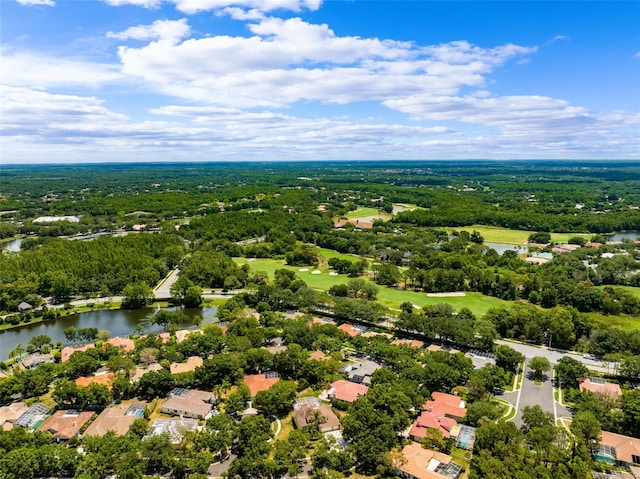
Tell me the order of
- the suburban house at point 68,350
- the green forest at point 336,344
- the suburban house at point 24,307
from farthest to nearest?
the suburban house at point 24,307, the suburban house at point 68,350, the green forest at point 336,344

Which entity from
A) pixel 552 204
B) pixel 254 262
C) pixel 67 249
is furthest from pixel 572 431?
pixel 552 204

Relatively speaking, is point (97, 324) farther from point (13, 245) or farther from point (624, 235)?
point (624, 235)

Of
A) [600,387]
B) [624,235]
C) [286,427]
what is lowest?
[286,427]

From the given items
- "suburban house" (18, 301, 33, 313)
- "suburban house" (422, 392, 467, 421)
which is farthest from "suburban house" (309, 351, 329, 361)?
"suburban house" (18, 301, 33, 313)

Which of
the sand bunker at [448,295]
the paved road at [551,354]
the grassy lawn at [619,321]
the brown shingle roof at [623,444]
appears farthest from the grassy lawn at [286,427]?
the grassy lawn at [619,321]

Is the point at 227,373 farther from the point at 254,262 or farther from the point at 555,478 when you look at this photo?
the point at 254,262

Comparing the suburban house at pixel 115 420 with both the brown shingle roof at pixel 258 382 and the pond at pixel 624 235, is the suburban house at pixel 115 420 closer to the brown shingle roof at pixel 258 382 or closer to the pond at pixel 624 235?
the brown shingle roof at pixel 258 382

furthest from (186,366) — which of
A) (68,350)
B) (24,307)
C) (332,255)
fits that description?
(332,255)
